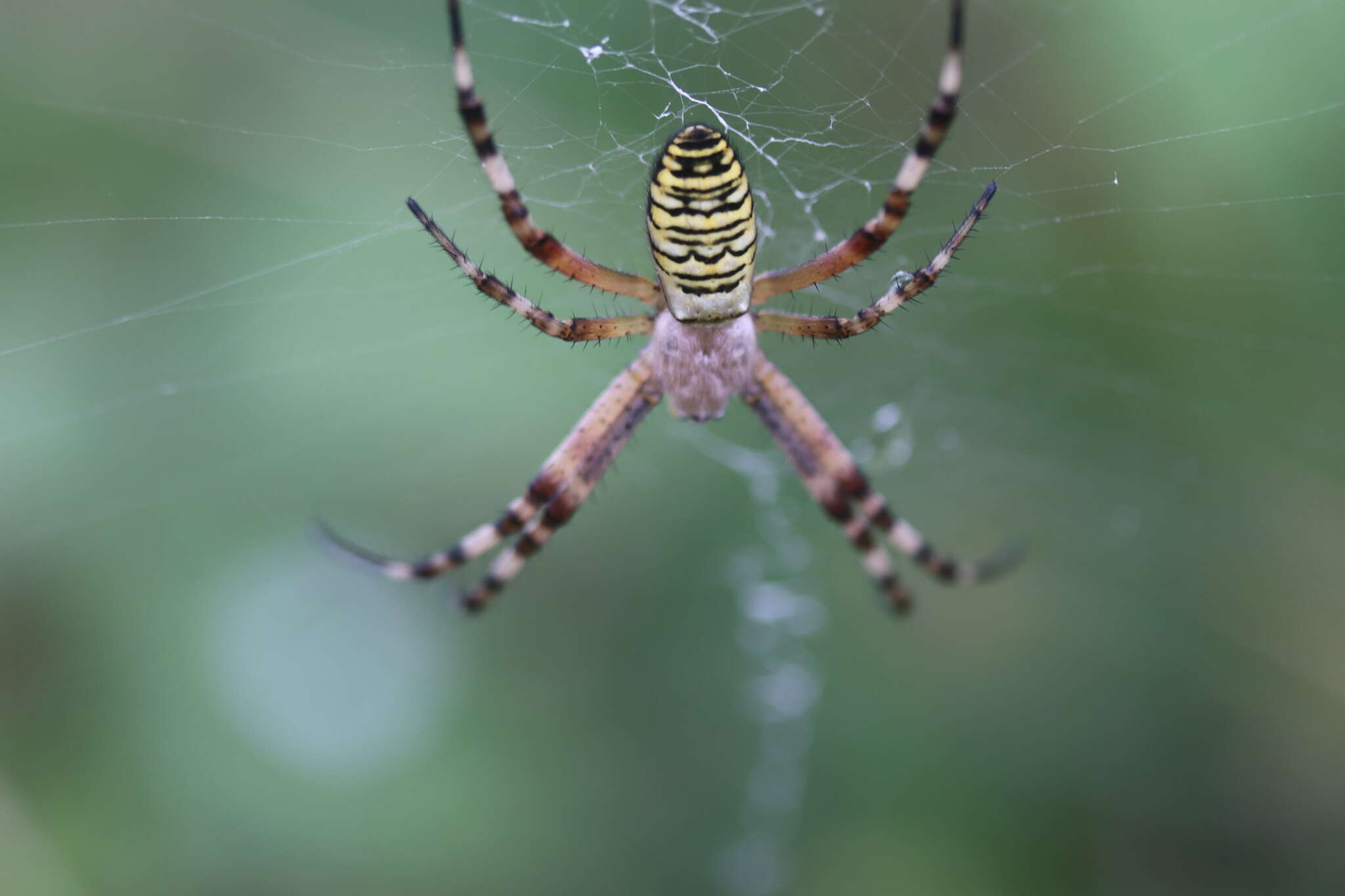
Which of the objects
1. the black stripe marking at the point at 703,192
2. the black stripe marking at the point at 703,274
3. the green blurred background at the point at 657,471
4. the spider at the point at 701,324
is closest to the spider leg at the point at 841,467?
the spider at the point at 701,324

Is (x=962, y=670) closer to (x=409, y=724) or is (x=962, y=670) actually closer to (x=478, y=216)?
(x=409, y=724)

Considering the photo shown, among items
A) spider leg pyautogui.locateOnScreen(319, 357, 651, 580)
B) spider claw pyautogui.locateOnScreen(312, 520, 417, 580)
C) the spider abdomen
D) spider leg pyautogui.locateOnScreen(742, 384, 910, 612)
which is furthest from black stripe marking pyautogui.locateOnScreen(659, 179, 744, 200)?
spider claw pyautogui.locateOnScreen(312, 520, 417, 580)

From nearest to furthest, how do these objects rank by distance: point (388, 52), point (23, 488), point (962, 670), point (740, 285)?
point (740, 285), point (388, 52), point (23, 488), point (962, 670)

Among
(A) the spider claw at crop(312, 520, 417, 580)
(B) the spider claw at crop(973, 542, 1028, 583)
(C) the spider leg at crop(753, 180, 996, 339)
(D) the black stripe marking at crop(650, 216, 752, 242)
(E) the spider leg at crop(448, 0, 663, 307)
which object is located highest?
(E) the spider leg at crop(448, 0, 663, 307)

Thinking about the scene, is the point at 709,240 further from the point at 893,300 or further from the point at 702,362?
the point at 702,362

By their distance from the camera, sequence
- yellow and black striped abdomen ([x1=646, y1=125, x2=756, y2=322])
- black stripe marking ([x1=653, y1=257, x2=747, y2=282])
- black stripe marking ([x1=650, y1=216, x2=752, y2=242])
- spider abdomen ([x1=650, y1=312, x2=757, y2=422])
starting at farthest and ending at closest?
spider abdomen ([x1=650, y1=312, x2=757, y2=422])
black stripe marking ([x1=653, y1=257, x2=747, y2=282])
black stripe marking ([x1=650, y1=216, x2=752, y2=242])
yellow and black striped abdomen ([x1=646, y1=125, x2=756, y2=322])

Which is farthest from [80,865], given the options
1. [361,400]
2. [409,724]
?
[361,400]

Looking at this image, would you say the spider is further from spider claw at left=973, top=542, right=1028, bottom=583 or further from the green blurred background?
the green blurred background

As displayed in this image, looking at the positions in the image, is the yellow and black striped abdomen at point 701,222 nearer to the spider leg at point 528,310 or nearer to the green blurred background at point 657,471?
the spider leg at point 528,310
